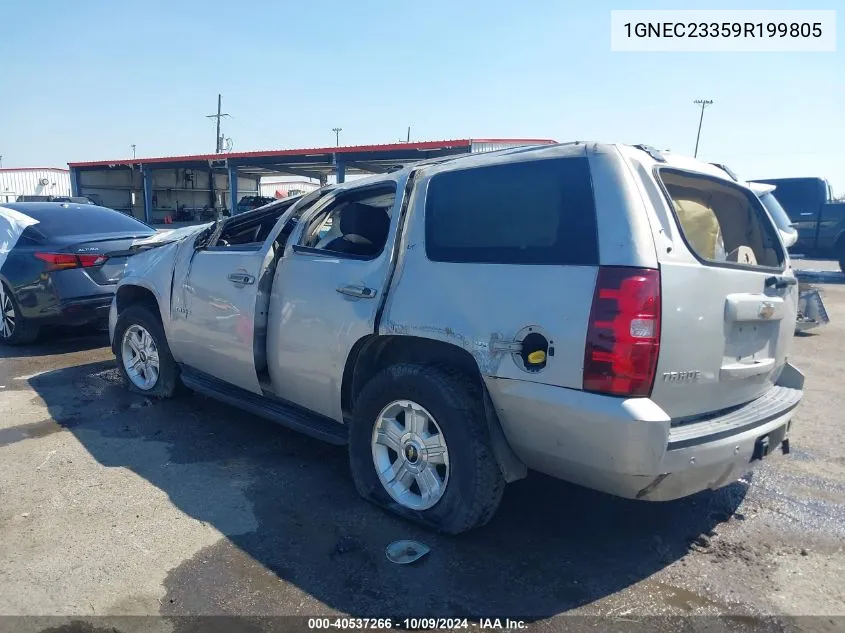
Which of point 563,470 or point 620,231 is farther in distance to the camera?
point 563,470

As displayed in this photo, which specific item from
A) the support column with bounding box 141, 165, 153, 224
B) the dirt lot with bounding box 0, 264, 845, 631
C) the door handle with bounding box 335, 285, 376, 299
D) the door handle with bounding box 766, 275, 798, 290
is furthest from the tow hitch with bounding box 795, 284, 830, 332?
the support column with bounding box 141, 165, 153, 224

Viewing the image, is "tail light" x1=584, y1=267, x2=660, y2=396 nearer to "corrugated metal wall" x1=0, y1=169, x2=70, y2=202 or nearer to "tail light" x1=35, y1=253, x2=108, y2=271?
"tail light" x1=35, y1=253, x2=108, y2=271

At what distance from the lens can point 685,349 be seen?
2637 millimetres

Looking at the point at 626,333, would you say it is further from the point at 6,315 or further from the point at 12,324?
the point at 6,315

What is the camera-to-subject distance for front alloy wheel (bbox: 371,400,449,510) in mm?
3184

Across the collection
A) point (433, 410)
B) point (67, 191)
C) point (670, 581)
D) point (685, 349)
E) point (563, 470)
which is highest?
point (67, 191)

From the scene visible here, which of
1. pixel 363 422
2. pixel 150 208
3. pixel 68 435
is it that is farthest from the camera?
pixel 150 208

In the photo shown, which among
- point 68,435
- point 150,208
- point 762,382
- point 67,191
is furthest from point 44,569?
point 67,191

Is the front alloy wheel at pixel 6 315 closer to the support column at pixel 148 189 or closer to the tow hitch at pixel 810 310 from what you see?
the tow hitch at pixel 810 310

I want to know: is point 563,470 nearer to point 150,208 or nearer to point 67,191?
point 150,208

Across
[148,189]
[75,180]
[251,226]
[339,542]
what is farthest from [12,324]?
[75,180]

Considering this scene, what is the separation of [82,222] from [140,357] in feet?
9.60

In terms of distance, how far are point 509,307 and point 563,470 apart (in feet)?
2.41

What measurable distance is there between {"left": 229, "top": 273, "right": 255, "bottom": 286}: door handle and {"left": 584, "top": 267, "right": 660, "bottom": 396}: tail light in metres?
2.35
